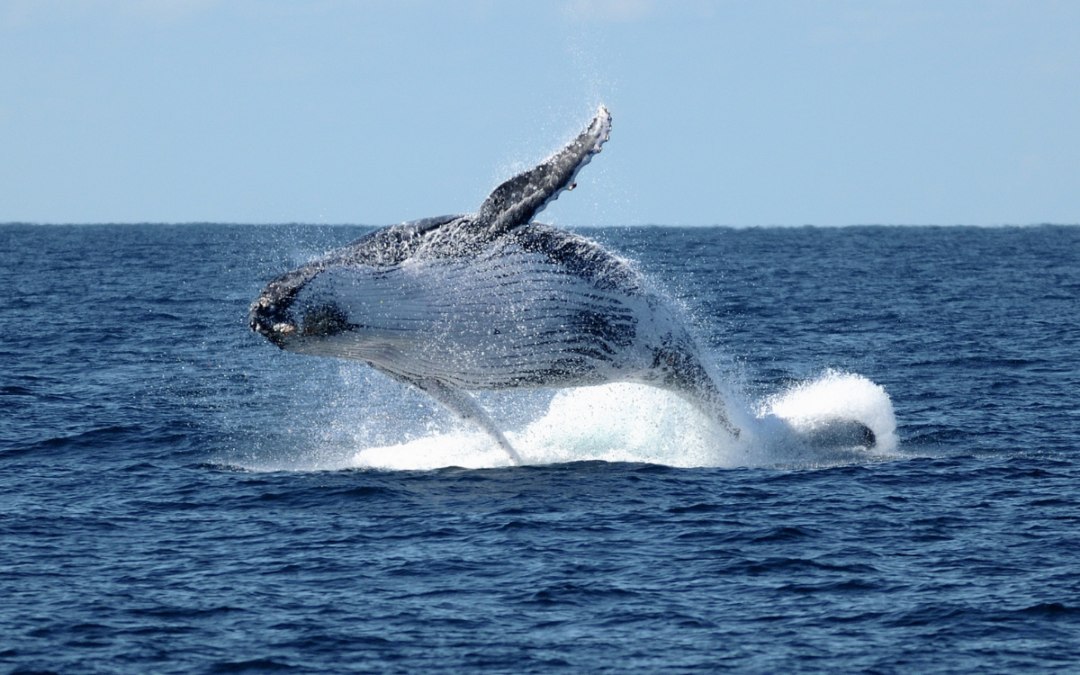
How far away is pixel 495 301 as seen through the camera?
1744cm

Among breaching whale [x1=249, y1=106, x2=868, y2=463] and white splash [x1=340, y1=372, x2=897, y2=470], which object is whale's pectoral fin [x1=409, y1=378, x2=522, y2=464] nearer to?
breaching whale [x1=249, y1=106, x2=868, y2=463]

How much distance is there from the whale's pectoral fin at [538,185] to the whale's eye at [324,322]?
2.25 m

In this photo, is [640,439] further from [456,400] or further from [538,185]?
[538,185]

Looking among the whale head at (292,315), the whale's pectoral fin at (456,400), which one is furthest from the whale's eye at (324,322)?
the whale's pectoral fin at (456,400)

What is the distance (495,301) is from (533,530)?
273 centimetres

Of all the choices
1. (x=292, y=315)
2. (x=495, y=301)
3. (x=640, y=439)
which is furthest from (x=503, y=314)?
(x=640, y=439)

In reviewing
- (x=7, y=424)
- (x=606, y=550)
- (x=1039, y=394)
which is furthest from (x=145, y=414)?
(x=1039, y=394)

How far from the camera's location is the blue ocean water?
44.4ft

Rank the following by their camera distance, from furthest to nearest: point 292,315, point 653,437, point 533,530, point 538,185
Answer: point 653,437, point 538,185, point 533,530, point 292,315

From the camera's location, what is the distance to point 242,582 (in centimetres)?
1539

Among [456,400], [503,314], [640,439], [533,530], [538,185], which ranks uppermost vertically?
[538,185]

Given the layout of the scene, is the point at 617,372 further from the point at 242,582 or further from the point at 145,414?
the point at 145,414

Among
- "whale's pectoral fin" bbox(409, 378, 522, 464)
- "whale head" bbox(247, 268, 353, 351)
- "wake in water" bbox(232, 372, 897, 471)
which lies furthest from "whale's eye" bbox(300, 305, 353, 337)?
"wake in water" bbox(232, 372, 897, 471)

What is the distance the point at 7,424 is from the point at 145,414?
237 centimetres
